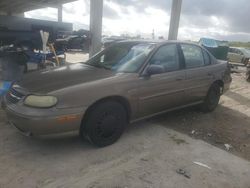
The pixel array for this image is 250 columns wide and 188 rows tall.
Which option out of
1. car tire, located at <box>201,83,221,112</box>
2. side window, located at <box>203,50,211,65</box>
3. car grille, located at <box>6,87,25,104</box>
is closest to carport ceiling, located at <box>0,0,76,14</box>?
side window, located at <box>203,50,211,65</box>

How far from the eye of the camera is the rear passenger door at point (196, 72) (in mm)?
4750

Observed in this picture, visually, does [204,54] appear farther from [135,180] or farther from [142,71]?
[135,180]

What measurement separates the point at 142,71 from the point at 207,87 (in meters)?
1.92

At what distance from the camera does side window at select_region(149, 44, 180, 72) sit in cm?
421

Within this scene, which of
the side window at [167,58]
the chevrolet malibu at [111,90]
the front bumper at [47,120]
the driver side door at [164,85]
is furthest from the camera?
the side window at [167,58]

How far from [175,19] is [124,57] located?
262 inches

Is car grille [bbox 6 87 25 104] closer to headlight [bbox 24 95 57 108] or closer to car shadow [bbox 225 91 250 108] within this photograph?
headlight [bbox 24 95 57 108]

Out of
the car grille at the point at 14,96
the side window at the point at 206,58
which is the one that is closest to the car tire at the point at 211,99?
the side window at the point at 206,58

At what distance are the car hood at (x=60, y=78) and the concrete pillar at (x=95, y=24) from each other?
4.67 meters

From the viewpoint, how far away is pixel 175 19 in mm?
10102

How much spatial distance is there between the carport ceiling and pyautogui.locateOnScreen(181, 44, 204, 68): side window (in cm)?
1939

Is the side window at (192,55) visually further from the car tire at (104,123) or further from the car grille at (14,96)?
the car grille at (14,96)

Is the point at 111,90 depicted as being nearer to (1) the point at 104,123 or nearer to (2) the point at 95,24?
(1) the point at 104,123

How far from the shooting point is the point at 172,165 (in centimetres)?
334
